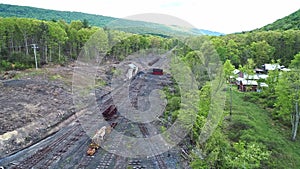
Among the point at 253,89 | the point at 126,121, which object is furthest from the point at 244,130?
the point at 253,89

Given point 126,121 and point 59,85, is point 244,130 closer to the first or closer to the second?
point 126,121

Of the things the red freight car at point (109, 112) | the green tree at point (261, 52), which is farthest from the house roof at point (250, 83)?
the red freight car at point (109, 112)

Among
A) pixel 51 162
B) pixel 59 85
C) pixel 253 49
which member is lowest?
pixel 51 162

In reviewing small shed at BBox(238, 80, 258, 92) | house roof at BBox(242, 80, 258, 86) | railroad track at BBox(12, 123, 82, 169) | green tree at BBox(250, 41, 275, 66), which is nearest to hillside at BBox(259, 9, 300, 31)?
green tree at BBox(250, 41, 275, 66)

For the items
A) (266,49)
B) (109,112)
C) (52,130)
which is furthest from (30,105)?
(266,49)

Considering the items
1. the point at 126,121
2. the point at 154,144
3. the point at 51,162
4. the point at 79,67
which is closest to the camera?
the point at 51,162

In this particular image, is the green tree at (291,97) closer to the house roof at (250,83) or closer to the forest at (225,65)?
the forest at (225,65)

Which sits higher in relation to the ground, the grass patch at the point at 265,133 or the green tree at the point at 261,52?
the green tree at the point at 261,52

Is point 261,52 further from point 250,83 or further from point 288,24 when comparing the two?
point 288,24

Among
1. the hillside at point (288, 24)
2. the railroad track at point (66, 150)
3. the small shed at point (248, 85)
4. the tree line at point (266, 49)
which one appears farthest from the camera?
the hillside at point (288, 24)
